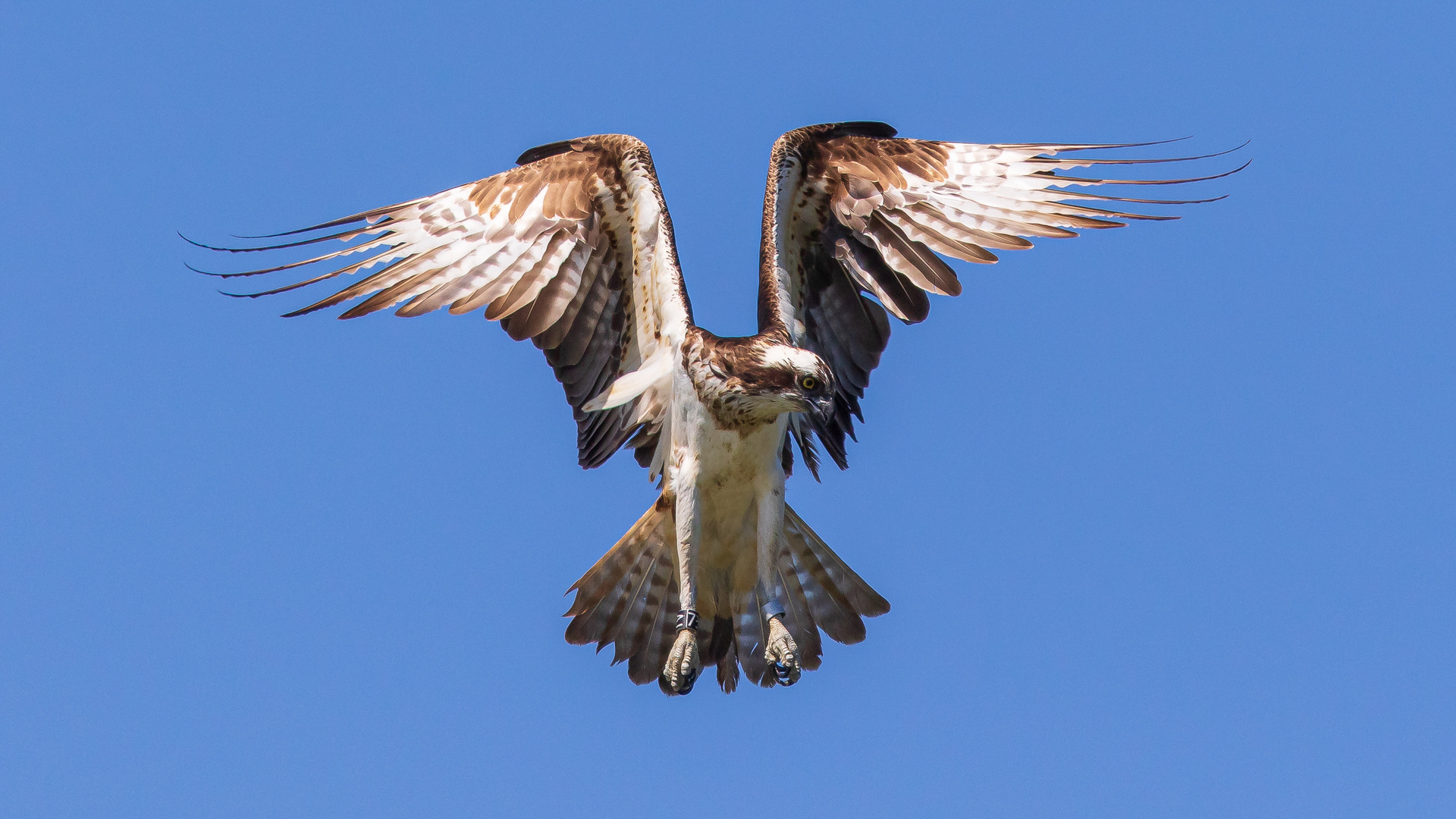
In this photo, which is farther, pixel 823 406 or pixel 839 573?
pixel 839 573

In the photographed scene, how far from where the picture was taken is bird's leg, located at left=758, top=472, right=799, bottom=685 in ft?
32.6

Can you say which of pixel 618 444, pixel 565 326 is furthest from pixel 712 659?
pixel 565 326

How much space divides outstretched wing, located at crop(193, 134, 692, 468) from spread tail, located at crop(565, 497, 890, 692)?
661 mm

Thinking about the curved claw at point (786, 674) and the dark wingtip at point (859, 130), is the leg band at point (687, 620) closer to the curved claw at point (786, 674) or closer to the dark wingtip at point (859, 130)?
the curved claw at point (786, 674)

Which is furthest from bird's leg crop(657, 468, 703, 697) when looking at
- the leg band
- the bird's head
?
the bird's head

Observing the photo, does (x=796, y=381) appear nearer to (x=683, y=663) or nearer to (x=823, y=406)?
(x=823, y=406)

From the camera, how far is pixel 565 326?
1033 cm

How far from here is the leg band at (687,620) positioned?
9.83m

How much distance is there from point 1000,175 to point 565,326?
294cm

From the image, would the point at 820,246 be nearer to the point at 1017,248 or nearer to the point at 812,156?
the point at 812,156

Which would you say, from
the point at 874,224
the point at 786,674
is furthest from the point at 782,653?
the point at 874,224

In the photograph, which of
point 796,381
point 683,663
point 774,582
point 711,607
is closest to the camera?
point 796,381

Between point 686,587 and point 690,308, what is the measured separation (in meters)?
1.72

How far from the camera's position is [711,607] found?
1030 cm
